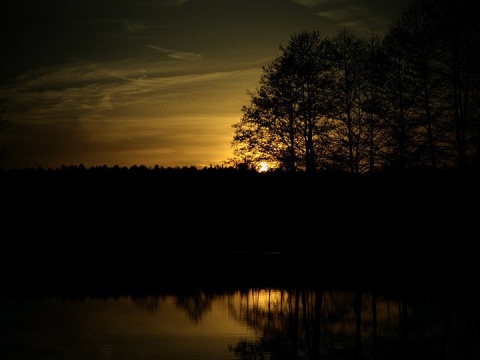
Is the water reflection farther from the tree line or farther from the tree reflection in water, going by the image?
the tree line

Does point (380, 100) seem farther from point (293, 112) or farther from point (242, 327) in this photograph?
point (242, 327)

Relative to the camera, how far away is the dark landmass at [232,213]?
1992 centimetres

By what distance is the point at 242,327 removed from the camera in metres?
9.59

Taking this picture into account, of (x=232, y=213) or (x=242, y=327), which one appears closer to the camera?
(x=242, y=327)

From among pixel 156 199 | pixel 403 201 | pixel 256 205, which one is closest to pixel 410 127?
pixel 403 201

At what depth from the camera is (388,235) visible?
69.1 feet

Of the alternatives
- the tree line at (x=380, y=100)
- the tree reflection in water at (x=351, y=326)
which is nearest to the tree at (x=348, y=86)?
the tree line at (x=380, y=100)

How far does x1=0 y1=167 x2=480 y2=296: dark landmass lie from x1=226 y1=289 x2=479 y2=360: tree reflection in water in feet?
22.2

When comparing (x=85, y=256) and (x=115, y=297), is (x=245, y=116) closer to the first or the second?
(x=85, y=256)

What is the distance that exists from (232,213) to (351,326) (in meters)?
12.9

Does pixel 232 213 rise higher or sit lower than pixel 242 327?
higher

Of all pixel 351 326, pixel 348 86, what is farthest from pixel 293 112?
pixel 351 326

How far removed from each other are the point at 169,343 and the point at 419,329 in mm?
3866

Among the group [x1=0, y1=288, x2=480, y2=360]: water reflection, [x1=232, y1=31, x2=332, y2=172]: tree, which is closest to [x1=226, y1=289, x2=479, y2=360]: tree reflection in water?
[x1=0, y1=288, x2=480, y2=360]: water reflection
